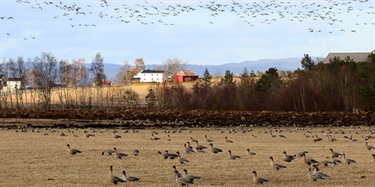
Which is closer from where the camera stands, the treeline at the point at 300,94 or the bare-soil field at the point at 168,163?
the bare-soil field at the point at 168,163

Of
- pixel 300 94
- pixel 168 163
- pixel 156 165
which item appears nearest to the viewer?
pixel 156 165

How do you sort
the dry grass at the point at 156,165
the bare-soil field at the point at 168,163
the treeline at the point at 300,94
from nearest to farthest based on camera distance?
the dry grass at the point at 156,165, the bare-soil field at the point at 168,163, the treeline at the point at 300,94

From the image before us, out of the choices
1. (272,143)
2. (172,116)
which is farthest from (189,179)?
(172,116)

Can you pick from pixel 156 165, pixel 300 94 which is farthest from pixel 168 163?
pixel 300 94

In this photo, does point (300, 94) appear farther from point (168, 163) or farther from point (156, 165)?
point (156, 165)

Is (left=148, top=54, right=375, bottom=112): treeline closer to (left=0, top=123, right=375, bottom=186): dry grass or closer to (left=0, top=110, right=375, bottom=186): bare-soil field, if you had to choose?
(left=0, top=110, right=375, bottom=186): bare-soil field

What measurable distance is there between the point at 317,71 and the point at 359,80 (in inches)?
353

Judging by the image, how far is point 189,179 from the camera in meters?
18.8

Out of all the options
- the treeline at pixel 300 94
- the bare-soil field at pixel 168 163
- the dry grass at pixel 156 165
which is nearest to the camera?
the dry grass at pixel 156 165

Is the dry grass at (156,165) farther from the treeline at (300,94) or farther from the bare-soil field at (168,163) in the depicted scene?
the treeline at (300,94)

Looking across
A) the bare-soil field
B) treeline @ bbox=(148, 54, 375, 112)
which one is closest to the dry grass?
the bare-soil field

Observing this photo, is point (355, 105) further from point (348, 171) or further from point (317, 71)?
point (348, 171)

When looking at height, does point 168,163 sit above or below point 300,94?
above

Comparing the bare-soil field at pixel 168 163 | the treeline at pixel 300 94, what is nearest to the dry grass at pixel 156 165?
the bare-soil field at pixel 168 163
